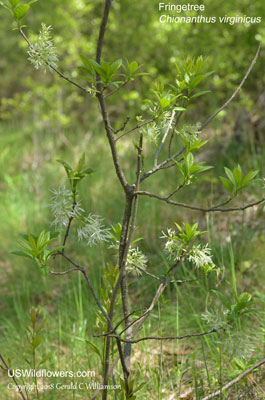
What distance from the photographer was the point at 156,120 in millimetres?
1073

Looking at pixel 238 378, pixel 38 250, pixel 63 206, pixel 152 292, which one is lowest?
pixel 238 378

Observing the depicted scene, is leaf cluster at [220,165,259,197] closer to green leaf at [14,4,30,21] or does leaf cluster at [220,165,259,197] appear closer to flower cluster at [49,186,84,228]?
flower cluster at [49,186,84,228]

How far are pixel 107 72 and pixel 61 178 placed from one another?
330 cm

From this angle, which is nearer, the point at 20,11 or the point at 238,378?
the point at 20,11

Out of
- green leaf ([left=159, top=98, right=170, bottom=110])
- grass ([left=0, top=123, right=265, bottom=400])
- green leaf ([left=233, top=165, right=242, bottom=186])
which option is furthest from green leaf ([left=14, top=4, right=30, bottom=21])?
grass ([left=0, top=123, right=265, bottom=400])

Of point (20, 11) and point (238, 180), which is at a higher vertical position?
point (20, 11)

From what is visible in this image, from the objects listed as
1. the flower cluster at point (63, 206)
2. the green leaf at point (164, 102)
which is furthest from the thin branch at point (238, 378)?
A: the green leaf at point (164, 102)

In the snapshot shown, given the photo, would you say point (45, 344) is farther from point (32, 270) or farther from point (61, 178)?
point (61, 178)

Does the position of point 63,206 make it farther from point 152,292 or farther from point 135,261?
point 152,292

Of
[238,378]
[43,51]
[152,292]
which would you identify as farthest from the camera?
[152,292]

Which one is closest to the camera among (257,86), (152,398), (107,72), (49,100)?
(107,72)

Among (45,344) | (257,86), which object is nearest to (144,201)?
(45,344)

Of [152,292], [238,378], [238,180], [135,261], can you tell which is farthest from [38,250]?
[152,292]

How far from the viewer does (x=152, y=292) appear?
7.07 ft
